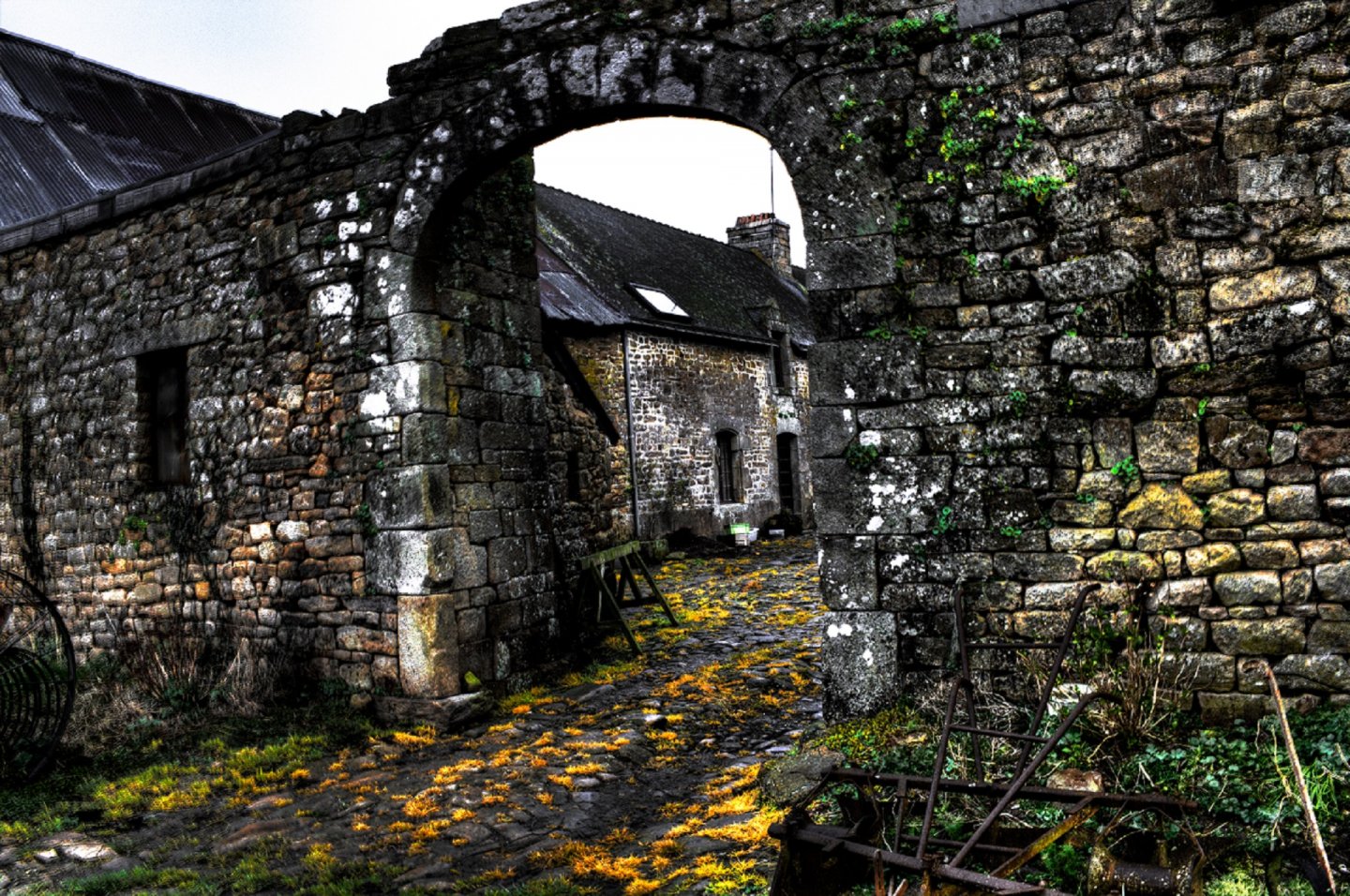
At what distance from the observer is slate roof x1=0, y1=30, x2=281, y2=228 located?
1268 cm

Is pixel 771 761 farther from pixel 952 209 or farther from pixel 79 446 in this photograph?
pixel 79 446

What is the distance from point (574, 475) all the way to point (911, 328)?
16.3 feet

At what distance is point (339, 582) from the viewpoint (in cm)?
686

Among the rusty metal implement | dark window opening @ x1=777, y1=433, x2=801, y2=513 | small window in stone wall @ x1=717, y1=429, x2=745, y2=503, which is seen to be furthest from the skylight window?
the rusty metal implement

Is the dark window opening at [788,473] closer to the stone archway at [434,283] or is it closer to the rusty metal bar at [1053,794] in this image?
the stone archway at [434,283]

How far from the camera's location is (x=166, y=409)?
8164 mm

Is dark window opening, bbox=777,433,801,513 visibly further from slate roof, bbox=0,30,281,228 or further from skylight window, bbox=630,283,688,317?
slate roof, bbox=0,30,281,228

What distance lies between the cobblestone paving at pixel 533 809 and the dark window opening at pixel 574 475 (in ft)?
7.44

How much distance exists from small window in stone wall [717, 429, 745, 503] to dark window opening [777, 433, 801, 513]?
2245 mm

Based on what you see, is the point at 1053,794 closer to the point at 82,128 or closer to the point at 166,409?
the point at 166,409

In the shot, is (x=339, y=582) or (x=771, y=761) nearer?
(x=771, y=761)

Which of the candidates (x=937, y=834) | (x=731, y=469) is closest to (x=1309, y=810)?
(x=937, y=834)

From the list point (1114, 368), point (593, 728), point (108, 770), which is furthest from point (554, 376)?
point (1114, 368)

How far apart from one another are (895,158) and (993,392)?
53.1 inches
